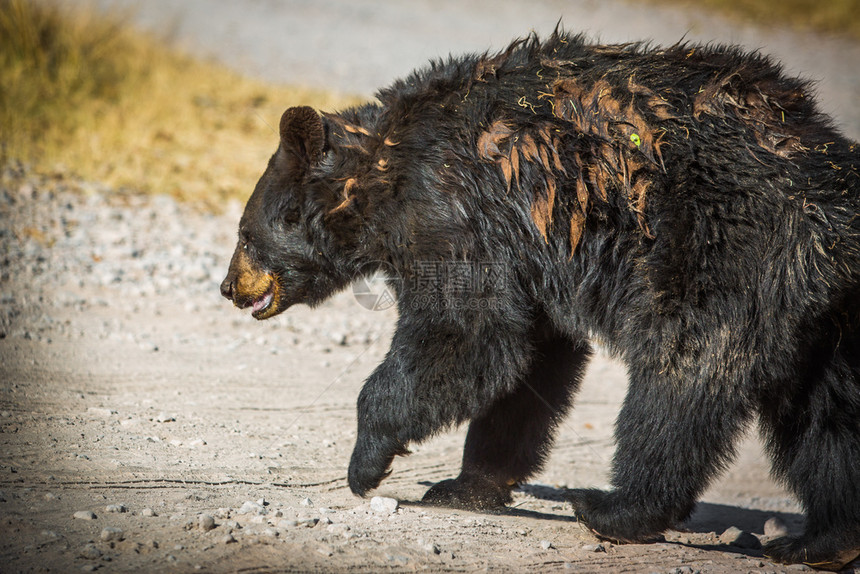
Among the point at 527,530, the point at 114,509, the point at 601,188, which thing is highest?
the point at 601,188

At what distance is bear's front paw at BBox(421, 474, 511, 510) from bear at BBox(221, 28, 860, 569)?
0.56 meters

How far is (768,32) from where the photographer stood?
52.5 feet

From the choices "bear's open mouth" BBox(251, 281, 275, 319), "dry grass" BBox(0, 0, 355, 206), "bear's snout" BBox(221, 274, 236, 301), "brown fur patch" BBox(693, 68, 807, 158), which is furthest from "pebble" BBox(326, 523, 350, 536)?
"dry grass" BBox(0, 0, 355, 206)

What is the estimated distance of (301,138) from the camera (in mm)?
4402

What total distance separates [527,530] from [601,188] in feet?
5.74

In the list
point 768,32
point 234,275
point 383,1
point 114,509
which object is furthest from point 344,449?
point 383,1

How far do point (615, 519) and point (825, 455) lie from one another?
1.01 meters

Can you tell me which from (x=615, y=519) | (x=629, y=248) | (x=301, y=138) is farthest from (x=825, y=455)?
(x=301, y=138)

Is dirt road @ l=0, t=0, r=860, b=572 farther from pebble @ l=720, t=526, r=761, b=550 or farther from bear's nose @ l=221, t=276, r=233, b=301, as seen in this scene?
bear's nose @ l=221, t=276, r=233, b=301

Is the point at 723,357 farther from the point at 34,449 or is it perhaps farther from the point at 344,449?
the point at 34,449

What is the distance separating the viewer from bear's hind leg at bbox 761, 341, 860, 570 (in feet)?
12.5

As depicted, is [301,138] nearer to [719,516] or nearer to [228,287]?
[228,287]

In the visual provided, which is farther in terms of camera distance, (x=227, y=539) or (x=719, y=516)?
(x=719, y=516)

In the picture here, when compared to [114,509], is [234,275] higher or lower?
higher
